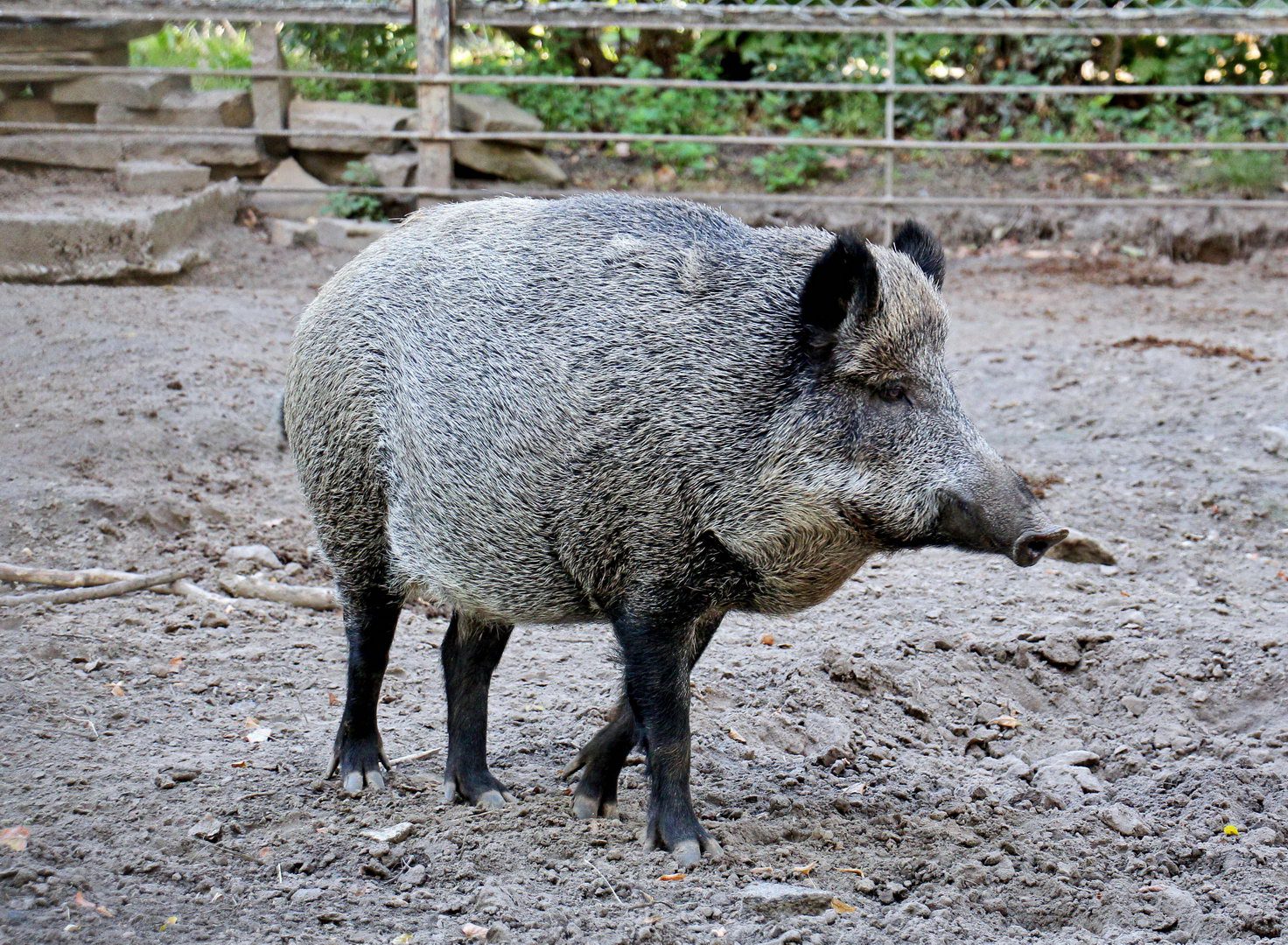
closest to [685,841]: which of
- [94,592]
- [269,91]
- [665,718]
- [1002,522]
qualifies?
[665,718]

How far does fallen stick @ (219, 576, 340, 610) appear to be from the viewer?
5461mm

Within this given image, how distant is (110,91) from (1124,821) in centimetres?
993

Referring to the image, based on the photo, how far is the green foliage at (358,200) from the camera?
1109 cm

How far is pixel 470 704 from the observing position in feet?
13.6

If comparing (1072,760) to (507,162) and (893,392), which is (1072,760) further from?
(507,162)

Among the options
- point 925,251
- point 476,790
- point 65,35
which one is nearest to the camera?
point 925,251

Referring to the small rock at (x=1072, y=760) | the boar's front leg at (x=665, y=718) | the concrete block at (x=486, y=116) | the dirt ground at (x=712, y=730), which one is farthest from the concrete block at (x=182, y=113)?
the small rock at (x=1072, y=760)

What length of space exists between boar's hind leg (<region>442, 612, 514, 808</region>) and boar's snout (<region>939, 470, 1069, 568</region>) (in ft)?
4.82

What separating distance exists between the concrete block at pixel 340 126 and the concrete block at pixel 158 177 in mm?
996

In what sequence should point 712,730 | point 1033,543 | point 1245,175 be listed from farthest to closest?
point 1245,175
point 712,730
point 1033,543

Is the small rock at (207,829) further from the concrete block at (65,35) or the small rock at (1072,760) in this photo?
the concrete block at (65,35)

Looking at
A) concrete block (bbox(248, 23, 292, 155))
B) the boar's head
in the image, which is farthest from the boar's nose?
concrete block (bbox(248, 23, 292, 155))

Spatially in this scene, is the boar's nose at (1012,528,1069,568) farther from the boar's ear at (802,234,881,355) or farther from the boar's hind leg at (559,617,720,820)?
the boar's hind leg at (559,617,720,820)

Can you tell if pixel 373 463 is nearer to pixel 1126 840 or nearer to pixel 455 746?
pixel 455 746
